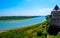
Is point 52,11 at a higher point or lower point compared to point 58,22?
higher

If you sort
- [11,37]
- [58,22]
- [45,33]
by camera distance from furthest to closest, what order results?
[58,22], [45,33], [11,37]

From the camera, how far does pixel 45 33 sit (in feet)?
60.1

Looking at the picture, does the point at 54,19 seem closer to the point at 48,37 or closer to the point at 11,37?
the point at 48,37

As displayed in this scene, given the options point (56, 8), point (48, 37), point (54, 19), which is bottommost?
point (48, 37)

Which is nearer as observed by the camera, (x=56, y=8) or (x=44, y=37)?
(x=44, y=37)

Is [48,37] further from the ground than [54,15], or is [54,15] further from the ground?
[54,15]

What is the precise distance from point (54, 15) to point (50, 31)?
202 centimetres

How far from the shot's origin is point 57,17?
63.9 ft

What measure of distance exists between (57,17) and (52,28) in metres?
1.47

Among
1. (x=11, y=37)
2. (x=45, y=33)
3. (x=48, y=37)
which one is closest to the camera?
(x=11, y=37)

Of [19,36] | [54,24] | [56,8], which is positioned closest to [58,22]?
[54,24]

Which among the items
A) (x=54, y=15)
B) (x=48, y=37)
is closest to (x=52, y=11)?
(x=54, y=15)

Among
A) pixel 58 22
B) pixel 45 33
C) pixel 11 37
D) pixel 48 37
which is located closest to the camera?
pixel 11 37

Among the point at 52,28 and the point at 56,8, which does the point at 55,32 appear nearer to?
the point at 52,28
